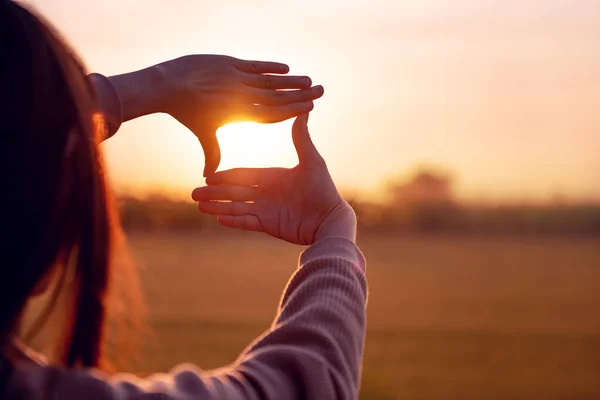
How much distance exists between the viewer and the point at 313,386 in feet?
2.75

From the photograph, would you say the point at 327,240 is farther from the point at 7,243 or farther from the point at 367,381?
the point at 367,381

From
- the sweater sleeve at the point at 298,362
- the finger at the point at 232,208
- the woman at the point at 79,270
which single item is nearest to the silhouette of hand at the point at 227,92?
the finger at the point at 232,208

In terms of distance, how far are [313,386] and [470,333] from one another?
969 centimetres

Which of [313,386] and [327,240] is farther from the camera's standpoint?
[327,240]

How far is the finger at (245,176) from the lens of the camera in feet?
4.22

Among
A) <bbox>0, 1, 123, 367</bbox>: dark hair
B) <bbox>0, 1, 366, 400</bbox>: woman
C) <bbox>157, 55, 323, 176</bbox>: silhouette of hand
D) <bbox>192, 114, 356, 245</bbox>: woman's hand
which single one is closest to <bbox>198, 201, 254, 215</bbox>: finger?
<bbox>192, 114, 356, 245</bbox>: woman's hand

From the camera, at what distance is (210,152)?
140 centimetres

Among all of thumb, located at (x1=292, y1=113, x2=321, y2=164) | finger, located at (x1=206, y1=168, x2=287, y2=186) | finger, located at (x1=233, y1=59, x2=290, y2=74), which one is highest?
finger, located at (x1=233, y1=59, x2=290, y2=74)

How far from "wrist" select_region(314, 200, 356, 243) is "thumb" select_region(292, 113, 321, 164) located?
10 centimetres

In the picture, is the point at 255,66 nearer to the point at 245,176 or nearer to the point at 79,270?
the point at 245,176

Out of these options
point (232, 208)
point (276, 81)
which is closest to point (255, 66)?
point (276, 81)

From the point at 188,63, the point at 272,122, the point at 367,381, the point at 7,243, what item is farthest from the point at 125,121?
the point at 367,381

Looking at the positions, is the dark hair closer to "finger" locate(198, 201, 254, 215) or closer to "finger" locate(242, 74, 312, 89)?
"finger" locate(198, 201, 254, 215)

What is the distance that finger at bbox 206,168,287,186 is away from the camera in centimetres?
129
